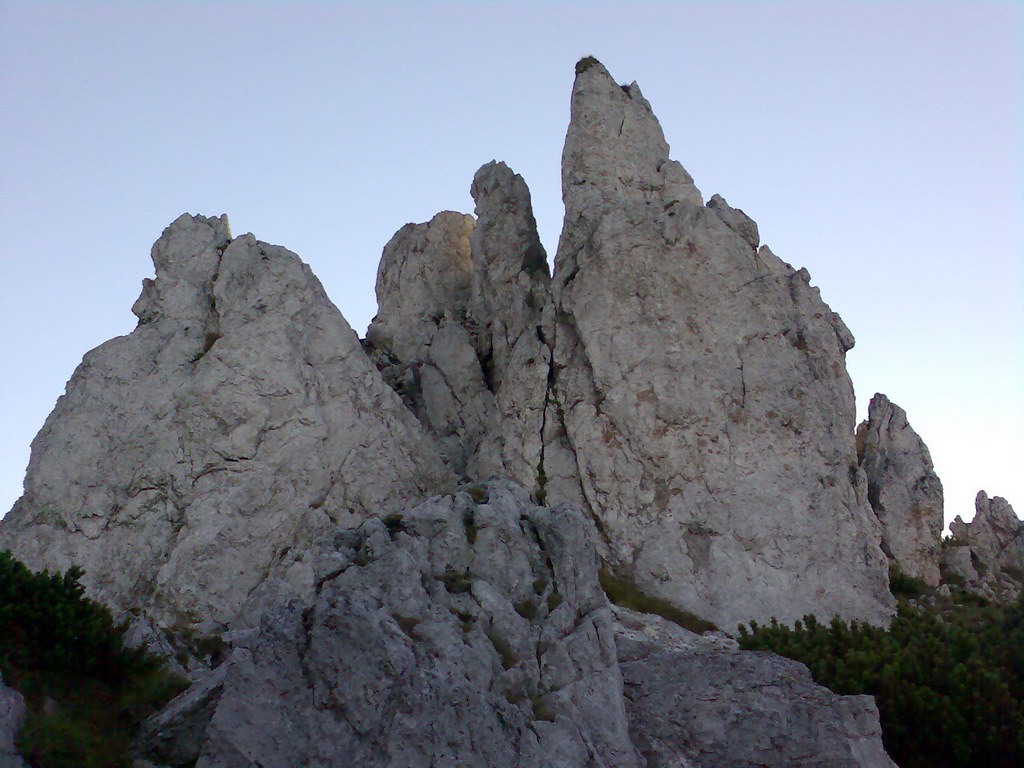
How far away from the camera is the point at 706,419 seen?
4366 cm

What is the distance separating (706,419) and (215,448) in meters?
25.3

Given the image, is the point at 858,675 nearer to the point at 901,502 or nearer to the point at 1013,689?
the point at 1013,689

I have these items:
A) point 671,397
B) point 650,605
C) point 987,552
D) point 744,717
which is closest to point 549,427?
point 671,397

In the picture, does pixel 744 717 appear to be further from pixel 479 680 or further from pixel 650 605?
pixel 650 605

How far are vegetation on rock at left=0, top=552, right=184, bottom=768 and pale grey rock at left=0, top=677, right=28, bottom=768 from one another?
0.16 metres

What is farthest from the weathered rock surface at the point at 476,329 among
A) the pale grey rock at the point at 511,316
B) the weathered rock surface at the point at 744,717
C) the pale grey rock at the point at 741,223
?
the weathered rock surface at the point at 744,717

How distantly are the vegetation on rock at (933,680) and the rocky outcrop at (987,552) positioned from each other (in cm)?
1706

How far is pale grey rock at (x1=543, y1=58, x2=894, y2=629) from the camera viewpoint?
4050cm

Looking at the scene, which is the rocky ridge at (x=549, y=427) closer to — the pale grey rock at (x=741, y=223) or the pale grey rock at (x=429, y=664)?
the pale grey rock at (x=741, y=223)

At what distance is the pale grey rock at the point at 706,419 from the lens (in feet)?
133

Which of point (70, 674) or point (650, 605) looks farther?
point (650, 605)

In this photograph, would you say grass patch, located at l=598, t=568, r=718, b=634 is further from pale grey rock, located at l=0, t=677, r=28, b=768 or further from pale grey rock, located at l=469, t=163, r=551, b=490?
pale grey rock, located at l=0, t=677, r=28, b=768

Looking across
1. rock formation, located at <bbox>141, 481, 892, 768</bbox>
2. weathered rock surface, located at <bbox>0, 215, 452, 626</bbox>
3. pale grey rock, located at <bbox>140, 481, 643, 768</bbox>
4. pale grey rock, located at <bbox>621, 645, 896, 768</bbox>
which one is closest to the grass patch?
weathered rock surface, located at <bbox>0, 215, 452, 626</bbox>

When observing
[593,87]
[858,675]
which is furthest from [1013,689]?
[593,87]
